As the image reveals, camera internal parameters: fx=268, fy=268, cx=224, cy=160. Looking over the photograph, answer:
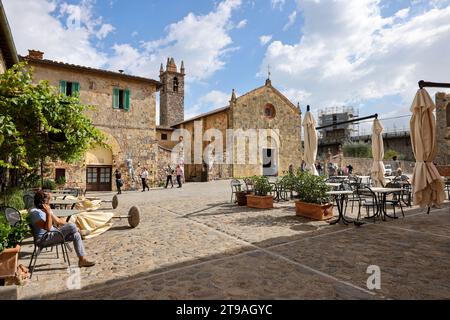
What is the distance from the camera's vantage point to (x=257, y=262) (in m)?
4.15

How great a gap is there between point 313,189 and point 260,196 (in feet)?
7.02

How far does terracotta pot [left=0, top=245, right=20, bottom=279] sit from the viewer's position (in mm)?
3336

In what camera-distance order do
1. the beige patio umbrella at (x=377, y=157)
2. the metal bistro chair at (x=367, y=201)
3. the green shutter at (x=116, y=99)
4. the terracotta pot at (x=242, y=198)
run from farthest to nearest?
the green shutter at (x=116, y=99), the terracotta pot at (x=242, y=198), the beige patio umbrella at (x=377, y=157), the metal bistro chair at (x=367, y=201)

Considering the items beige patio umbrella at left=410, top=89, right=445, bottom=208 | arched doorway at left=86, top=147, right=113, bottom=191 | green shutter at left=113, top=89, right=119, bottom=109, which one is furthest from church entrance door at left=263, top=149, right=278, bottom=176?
beige patio umbrella at left=410, top=89, right=445, bottom=208

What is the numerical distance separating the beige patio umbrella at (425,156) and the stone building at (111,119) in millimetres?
15829

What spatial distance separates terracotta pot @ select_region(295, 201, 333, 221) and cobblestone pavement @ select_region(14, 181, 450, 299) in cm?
37

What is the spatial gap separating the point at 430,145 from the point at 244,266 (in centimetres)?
391

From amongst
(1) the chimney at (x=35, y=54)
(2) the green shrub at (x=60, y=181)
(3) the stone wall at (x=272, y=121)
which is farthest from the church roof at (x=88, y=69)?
(3) the stone wall at (x=272, y=121)

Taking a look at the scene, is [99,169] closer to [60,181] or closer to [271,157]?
[60,181]

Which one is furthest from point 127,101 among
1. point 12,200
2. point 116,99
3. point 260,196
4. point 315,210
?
point 315,210

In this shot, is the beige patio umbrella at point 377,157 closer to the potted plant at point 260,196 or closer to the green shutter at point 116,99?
the potted plant at point 260,196

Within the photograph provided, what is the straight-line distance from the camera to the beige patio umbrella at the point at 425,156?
4.72 m
